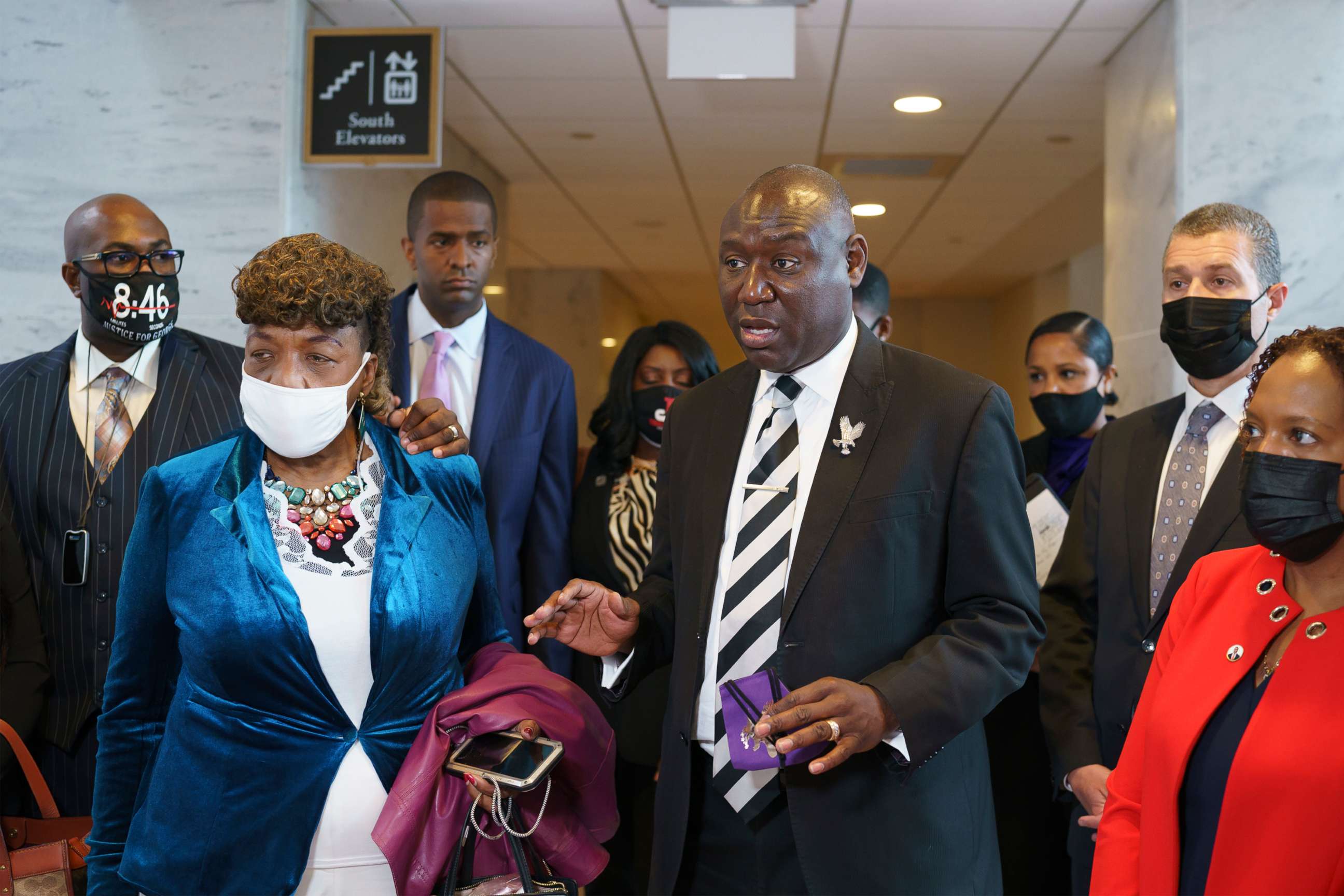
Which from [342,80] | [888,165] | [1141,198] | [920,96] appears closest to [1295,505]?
[1141,198]

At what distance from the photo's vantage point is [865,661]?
1.89m

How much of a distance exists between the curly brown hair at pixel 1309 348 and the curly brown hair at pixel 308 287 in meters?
1.53

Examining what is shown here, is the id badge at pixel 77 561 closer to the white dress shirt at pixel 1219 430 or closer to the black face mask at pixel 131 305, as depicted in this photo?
the black face mask at pixel 131 305

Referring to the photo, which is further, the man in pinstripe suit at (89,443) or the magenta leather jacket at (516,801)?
the man in pinstripe suit at (89,443)

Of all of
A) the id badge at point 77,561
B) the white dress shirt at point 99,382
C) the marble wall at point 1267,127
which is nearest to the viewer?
the id badge at point 77,561

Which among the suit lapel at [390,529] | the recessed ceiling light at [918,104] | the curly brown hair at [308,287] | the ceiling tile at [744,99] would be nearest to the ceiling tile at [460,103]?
the ceiling tile at [744,99]

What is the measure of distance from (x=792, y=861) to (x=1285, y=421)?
1.05 meters

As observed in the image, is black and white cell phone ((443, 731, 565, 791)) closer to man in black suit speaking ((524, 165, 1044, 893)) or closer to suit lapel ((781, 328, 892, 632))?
man in black suit speaking ((524, 165, 1044, 893))

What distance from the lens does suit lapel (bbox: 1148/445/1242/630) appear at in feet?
7.67

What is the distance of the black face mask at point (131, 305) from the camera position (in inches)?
107

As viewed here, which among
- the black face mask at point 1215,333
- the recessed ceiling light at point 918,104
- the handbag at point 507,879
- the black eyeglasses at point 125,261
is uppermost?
the recessed ceiling light at point 918,104

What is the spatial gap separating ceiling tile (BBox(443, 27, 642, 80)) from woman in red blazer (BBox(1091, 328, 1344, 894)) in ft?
12.0

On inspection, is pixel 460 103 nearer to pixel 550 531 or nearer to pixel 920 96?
pixel 920 96

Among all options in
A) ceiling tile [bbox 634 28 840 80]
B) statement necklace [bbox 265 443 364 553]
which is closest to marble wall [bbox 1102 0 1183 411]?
ceiling tile [bbox 634 28 840 80]
